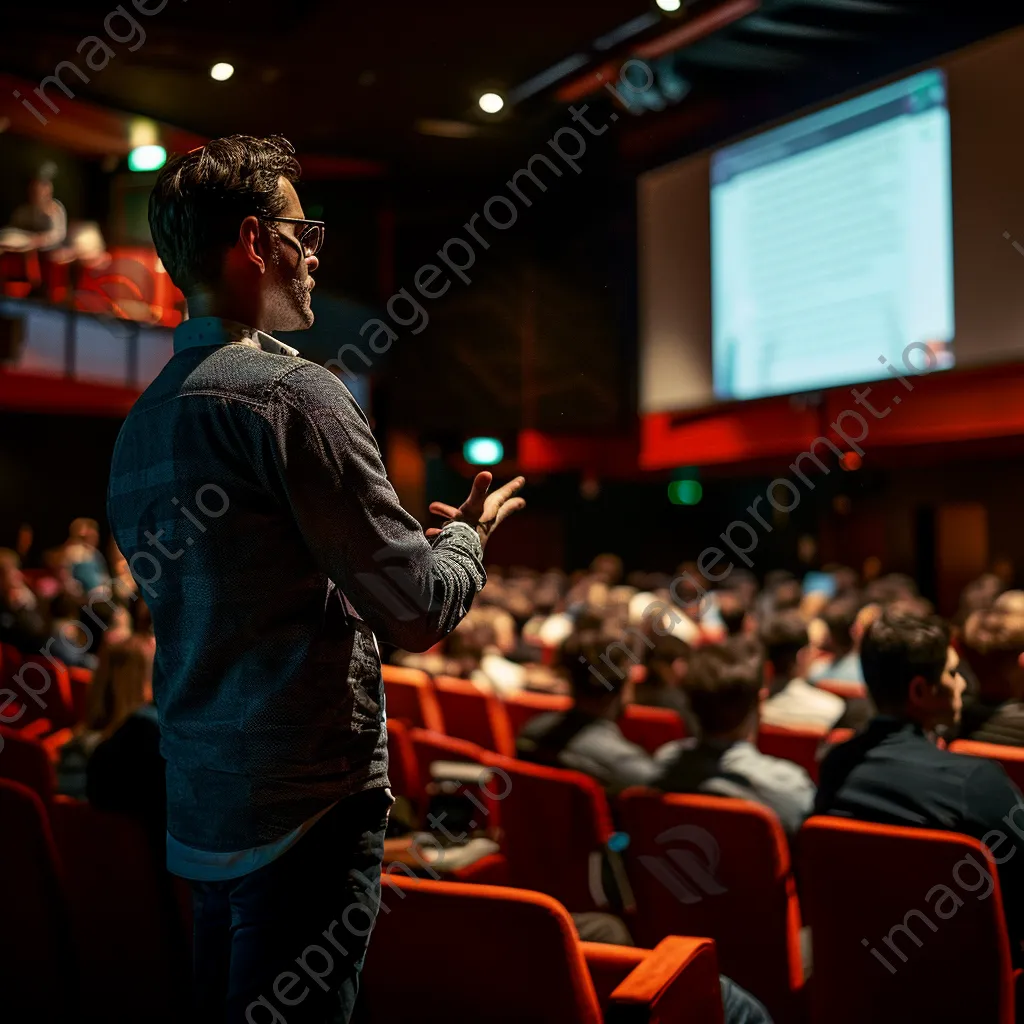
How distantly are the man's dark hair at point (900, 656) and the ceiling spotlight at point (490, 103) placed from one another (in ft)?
15.4

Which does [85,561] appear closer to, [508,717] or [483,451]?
[508,717]

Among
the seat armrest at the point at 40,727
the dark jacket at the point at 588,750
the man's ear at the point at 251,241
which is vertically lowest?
the seat armrest at the point at 40,727

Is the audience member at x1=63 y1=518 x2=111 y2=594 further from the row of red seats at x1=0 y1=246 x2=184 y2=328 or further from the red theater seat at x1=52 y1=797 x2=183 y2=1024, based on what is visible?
the red theater seat at x1=52 y1=797 x2=183 y2=1024

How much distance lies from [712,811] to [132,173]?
11.8 meters

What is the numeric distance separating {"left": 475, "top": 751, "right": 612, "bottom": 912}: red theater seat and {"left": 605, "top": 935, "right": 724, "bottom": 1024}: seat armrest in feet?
3.14

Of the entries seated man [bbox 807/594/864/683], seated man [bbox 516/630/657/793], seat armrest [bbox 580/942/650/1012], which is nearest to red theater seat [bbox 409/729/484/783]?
seated man [bbox 516/630/657/793]

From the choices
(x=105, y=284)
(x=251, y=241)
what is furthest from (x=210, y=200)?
(x=105, y=284)

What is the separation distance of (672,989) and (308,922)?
1.68 feet

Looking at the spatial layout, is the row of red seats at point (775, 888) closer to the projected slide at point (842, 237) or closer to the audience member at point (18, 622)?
the audience member at point (18, 622)

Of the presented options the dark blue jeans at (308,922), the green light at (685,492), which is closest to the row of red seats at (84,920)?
the dark blue jeans at (308,922)

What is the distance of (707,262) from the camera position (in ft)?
26.7

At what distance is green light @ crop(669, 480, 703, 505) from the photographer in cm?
1477

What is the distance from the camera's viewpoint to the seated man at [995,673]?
288 centimetres

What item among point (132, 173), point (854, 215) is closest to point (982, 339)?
point (854, 215)
